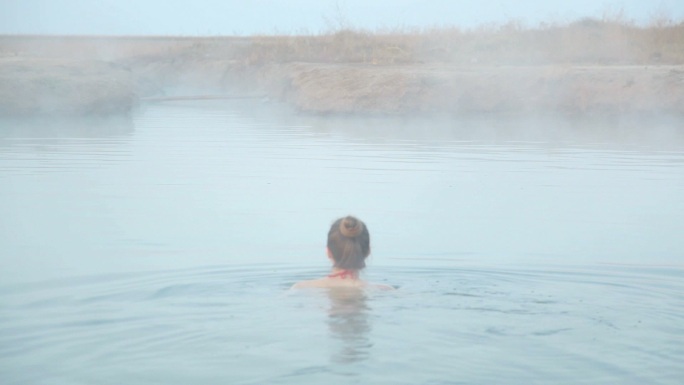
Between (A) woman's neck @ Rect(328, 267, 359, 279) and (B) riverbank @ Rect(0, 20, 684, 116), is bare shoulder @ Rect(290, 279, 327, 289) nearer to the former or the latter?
(A) woman's neck @ Rect(328, 267, 359, 279)

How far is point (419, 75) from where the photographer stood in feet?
79.3

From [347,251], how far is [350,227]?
24cm

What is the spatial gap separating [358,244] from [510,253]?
2.12m

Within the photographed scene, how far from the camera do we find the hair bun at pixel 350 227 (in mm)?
6582

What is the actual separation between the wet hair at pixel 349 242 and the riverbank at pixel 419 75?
1658cm

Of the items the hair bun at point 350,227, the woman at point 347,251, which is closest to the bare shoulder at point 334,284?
the woman at point 347,251

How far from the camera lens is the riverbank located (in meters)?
22.6

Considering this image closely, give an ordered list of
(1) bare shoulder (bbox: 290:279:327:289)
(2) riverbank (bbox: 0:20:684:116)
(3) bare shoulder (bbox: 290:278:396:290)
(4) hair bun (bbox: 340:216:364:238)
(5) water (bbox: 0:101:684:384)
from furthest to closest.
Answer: (2) riverbank (bbox: 0:20:684:116) < (1) bare shoulder (bbox: 290:279:327:289) < (3) bare shoulder (bbox: 290:278:396:290) < (4) hair bun (bbox: 340:216:364:238) < (5) water (bbox: 0:101:684:384)

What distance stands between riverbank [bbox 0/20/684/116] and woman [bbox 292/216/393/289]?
1652 cm

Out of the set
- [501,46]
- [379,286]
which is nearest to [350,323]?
[379,286]

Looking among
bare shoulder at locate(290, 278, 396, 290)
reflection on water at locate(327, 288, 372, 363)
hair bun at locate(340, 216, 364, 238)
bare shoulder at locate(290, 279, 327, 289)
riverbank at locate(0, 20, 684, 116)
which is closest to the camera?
reflection on water at locate(327, 288, 372, 363)

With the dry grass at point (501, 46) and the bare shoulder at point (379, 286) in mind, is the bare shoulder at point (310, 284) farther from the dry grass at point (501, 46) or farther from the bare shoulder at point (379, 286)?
the dry grass at point (501, 46)

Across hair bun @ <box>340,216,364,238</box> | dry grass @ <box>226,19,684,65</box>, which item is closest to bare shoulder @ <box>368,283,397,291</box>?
hair bun @ <box>340,216,364,238</box>

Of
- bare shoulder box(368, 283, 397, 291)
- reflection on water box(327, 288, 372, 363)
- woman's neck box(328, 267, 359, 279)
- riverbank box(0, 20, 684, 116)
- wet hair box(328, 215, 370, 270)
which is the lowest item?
reflection on water box(327, 288, 372, 363)
